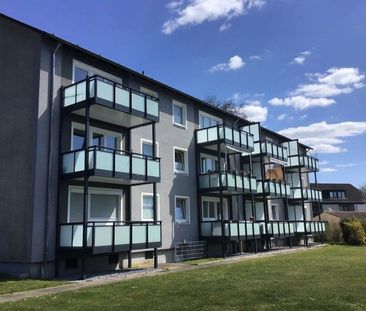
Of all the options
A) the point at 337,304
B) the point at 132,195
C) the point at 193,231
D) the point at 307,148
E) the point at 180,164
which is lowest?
the point at 337,304

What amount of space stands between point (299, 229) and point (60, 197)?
21.4 m

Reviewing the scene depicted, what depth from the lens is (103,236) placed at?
16.5 m

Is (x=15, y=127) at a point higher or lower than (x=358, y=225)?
higher

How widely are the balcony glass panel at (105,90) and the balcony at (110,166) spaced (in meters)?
2.16

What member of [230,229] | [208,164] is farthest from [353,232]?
[230,229]

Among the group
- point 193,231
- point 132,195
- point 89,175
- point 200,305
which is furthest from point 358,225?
point 200,305

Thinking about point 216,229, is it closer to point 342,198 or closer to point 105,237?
point 105,237

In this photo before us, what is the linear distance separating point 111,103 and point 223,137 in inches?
375

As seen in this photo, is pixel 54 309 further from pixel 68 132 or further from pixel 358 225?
pixel 358 225

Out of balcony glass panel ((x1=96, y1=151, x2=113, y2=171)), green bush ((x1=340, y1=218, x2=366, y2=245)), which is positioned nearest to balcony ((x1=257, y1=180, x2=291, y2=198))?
green bush ((x1=340, y1=218, x2=366, y2=245))

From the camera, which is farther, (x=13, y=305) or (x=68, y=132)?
(x=68, y=132)

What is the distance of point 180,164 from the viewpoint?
83.4 ft

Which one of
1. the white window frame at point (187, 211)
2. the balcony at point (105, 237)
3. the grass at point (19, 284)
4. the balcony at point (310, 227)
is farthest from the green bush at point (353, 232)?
the grass at point (19, 284)

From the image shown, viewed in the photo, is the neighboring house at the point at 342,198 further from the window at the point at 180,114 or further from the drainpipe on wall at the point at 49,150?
the drainpipe on wall at the point at 49,150
